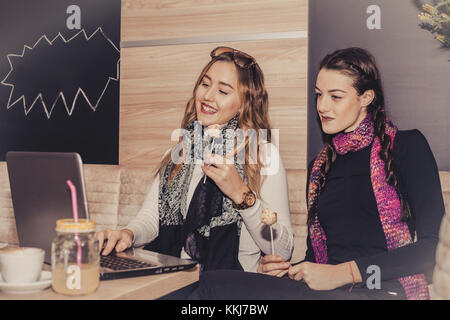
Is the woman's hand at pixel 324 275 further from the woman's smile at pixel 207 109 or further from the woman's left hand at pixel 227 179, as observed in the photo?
the woman's smile at pixel 207 109

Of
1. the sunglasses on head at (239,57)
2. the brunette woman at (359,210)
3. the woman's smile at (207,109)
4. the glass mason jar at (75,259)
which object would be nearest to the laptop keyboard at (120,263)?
the glass mason jar at (75,259)

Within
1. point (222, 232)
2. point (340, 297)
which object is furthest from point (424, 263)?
point (222, 232)

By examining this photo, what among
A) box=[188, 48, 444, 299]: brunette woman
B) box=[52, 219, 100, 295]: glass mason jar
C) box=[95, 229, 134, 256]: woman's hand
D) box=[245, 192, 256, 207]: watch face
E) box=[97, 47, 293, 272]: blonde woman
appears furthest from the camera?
box=[97, 47, 293, 272]: blonde woman

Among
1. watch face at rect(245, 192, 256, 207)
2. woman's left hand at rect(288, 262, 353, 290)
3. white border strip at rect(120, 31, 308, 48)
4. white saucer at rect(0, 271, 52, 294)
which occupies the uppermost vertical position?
white border strip at rect(120, 31, 308, 48)

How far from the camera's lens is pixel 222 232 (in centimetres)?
176

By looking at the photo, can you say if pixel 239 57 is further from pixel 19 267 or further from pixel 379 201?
pixel 19 267

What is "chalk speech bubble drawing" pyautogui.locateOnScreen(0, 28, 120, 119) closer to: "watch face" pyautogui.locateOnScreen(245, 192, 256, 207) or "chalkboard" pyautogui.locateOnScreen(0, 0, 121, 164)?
"chalkboard" pyautogui.locateOnScreen(0, 0, 121, 164)

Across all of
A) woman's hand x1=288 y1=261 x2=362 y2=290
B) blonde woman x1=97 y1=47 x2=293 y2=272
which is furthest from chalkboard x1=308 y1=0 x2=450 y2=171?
woman's hand x1=288 y1=261 x2=362 y2=290

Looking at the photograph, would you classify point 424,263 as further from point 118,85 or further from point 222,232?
point 118,85

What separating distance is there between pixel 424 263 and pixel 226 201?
2.53 ft

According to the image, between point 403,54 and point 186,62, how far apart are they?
41.3 inches

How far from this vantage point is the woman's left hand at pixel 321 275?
1365mm

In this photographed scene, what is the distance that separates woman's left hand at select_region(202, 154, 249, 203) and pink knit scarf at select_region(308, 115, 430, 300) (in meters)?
0.34

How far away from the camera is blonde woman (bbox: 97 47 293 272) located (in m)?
1.63
